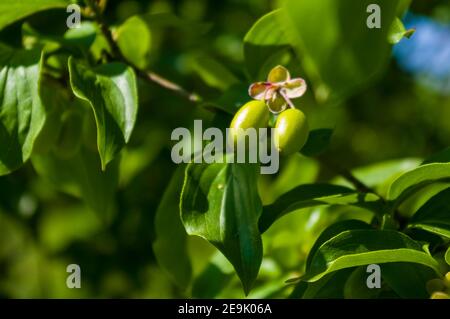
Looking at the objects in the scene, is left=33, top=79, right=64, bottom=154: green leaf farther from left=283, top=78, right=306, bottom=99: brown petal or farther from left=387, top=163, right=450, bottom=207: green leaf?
left=387, top=163, right=450, bottom=207: green leaf

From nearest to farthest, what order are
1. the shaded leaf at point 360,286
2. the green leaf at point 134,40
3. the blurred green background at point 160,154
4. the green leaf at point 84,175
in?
1. the shaded leaf at point 360,286
2. the green leaf at point 134,40
3. the green leaf at point 84,175
4. the blurred green background at point 160,154

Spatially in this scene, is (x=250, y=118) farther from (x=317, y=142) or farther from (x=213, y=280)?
(x=213, y=280)

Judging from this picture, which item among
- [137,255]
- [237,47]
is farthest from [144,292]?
[237,47]

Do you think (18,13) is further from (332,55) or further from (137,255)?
(137,255)

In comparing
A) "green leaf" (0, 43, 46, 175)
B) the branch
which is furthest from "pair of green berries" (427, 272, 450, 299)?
"green leaf" (0, 43, 46, 175)

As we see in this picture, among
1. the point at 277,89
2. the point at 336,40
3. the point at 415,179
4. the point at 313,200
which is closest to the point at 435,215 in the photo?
the point at 415,179

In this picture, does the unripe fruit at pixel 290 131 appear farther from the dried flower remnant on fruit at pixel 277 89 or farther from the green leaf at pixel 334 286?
the green leaf at pixel 334 286

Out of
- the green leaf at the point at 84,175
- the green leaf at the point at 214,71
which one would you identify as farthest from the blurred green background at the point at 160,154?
the green leaf at the point at 84,175

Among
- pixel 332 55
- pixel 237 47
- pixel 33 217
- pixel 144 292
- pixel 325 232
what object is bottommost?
pixel 332 55
